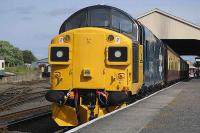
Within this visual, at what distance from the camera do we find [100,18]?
1362 cm

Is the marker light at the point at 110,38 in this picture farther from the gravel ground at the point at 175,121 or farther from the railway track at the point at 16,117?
the railway track at the point at 16,117

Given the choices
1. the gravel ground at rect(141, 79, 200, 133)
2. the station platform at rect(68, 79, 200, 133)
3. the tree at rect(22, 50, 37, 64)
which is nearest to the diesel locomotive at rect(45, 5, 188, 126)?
the station platform at rect(68, 79, 200, 133)

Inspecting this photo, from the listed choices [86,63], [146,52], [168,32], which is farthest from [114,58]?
[168,32]

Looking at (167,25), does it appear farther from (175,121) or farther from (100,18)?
(175,121)

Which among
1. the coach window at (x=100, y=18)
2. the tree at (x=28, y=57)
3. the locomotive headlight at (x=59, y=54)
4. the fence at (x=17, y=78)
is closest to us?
the locomotive headlight at (x=59, y=54)

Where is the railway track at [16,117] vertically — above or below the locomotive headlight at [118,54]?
below

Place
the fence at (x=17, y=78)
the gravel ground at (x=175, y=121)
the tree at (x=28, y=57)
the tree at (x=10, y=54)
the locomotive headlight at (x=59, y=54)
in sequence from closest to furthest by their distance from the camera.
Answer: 1. the gravel ground at (x=175, y=121)
2. the locomotive headlight at (x=59, y=54)
3. the fence at (x=17, y=78)
4. the tree at (x=10, y=54)
5. the tree at (x=28, y=57)

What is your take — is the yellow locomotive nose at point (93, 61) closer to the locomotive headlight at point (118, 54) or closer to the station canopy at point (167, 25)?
the locomotive headlight at point (118, 54)

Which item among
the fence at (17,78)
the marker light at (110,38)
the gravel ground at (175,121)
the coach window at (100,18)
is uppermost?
the coach window at (100,18)

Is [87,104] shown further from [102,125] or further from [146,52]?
[146,52]

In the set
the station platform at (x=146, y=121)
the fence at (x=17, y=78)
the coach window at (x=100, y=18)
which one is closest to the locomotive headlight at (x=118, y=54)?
the coach window at (x=100, y=18)

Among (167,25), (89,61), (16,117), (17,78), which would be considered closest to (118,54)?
(89,61)

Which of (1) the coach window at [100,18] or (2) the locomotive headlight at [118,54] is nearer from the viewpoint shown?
(2) the locomotive headlight at [118,54]

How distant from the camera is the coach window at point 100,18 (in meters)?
13.6
